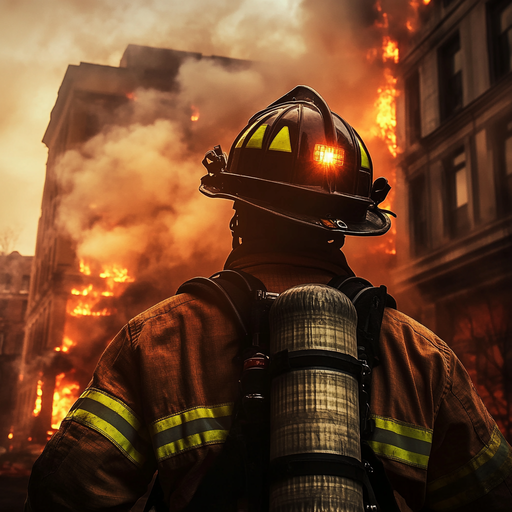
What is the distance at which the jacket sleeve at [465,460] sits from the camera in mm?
1982

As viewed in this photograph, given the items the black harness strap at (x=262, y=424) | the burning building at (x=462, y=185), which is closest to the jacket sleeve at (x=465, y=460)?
the black harness strap at (x=262, y=424)

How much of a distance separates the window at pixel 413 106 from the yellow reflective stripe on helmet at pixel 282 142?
56.7ft

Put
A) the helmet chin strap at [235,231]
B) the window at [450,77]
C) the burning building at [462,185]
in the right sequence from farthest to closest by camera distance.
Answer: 1. the window at [450,77]
2. the burning building at [462,185]
3. the helmet chin strap at [235,231]

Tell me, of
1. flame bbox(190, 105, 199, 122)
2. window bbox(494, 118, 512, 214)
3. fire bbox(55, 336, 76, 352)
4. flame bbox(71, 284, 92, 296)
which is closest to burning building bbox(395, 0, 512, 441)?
window bbox(494, 118, 512, 214)

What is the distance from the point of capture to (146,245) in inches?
1248

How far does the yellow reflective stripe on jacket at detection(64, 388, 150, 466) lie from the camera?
1.80 metres

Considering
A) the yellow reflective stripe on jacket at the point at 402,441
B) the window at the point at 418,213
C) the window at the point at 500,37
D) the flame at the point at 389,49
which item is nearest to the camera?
the yellow reflective stripe on jacket at the point at 402,441

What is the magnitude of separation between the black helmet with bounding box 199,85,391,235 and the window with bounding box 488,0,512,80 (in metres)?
14.7

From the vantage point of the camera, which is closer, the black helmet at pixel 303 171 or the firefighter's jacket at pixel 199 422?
the firefighter's jacket at pixel 199 422

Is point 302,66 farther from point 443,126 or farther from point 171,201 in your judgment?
point 171,201

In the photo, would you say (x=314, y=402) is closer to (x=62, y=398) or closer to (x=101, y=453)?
(x=101, y=453)

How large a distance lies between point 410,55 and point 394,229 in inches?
201

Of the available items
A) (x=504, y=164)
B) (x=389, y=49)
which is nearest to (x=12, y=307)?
(x=389, y=49)

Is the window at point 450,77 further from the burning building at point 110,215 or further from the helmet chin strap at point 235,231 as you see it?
the helmet chin strap at point 235,231
